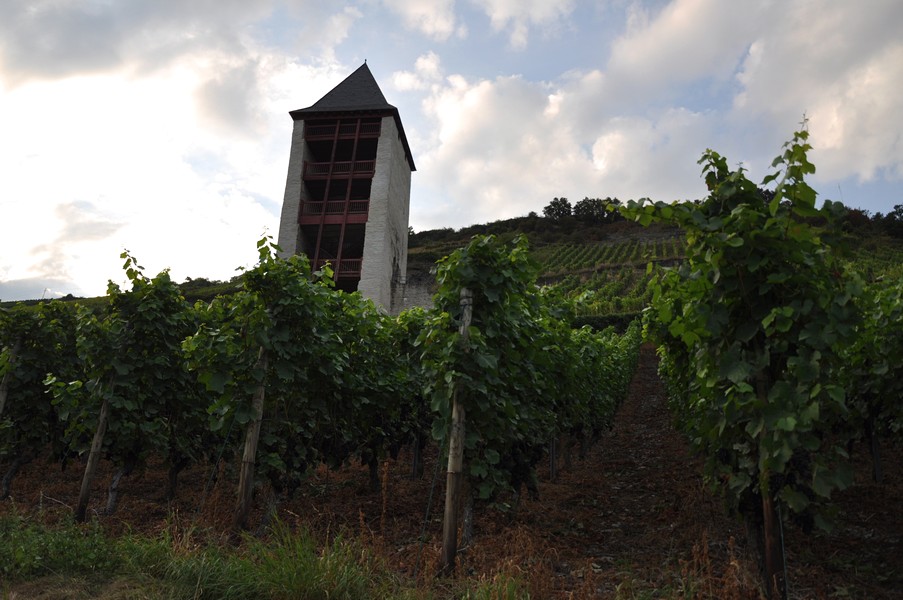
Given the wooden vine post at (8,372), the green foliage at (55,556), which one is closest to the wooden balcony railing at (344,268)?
the wooden vine post at (8,372)

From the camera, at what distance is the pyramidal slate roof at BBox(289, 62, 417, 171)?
34.5 meters

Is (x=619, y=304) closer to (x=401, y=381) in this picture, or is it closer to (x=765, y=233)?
(x=401, y=381)

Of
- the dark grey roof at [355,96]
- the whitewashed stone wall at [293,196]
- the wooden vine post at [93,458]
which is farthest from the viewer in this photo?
the dark grey roof at [355,96]

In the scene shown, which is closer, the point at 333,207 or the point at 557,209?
the point at 333,207

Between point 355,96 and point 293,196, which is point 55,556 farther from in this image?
point 355,96

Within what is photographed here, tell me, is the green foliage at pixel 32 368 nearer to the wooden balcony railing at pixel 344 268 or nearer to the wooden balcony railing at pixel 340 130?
the wooden balcony railing at pixel 344 268

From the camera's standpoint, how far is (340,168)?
34531mm

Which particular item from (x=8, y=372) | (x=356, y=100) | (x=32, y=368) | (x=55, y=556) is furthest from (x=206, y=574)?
(x=356, y=100)

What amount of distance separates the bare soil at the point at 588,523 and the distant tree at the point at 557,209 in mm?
88449

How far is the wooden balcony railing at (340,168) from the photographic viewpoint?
3378cm

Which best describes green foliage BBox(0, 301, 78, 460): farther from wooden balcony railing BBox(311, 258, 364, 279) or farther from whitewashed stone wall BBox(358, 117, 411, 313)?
wooden balcony railing BBox(311, 258, 364, 279)

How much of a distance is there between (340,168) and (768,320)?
3310 cm

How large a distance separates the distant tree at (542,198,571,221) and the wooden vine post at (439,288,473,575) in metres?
94.8

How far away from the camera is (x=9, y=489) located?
37.9ft
